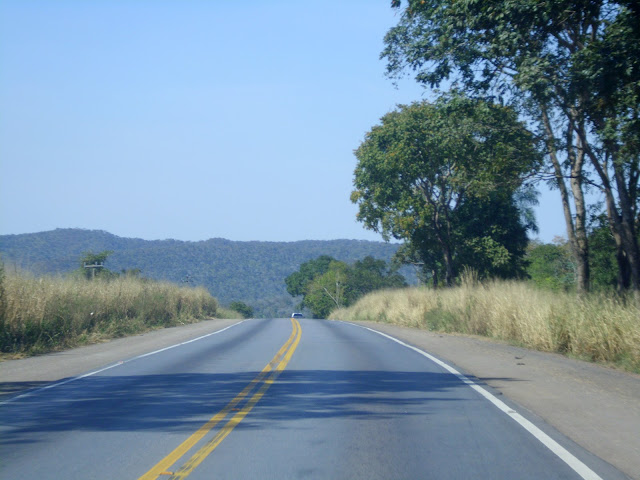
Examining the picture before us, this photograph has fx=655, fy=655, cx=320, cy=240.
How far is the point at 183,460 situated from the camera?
704cm

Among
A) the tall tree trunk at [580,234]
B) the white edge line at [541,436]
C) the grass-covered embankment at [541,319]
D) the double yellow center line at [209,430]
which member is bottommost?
the white edge line at [541,436]

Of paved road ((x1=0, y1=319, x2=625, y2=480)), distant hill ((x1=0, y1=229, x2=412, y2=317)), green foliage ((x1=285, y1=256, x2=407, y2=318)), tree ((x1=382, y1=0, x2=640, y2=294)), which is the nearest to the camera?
paved road ((x1=0, y1=319, x2=625, y2=480))

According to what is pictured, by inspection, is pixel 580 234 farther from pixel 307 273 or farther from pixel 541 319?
pixel 307 273

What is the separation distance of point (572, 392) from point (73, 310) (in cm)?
1711

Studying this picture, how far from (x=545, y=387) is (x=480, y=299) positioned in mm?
12508

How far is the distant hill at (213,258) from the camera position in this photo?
308 feet

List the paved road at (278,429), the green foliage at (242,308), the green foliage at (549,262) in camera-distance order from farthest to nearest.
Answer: the green foliage at (242,308) < the green foliage at (549,262) < the paved road at (278,429)

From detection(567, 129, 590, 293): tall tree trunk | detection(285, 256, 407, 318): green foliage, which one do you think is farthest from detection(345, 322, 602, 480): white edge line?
detection(285, 256, 407, 318): green foliage

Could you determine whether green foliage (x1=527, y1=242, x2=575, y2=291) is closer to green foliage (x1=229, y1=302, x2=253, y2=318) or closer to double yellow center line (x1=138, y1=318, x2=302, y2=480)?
double yellow center line (x1=138, y1=318, x2=302, y2=480)

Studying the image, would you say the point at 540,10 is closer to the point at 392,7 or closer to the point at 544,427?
the point at 392,7

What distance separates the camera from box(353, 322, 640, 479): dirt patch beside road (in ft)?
25.5

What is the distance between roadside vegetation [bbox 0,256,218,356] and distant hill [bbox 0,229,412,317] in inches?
2016

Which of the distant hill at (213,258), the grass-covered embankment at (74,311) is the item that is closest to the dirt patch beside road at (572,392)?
the grass-covered embankment at (74,311)

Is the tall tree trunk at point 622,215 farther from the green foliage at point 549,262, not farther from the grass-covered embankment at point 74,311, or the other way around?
the green foliage at point 549,262
